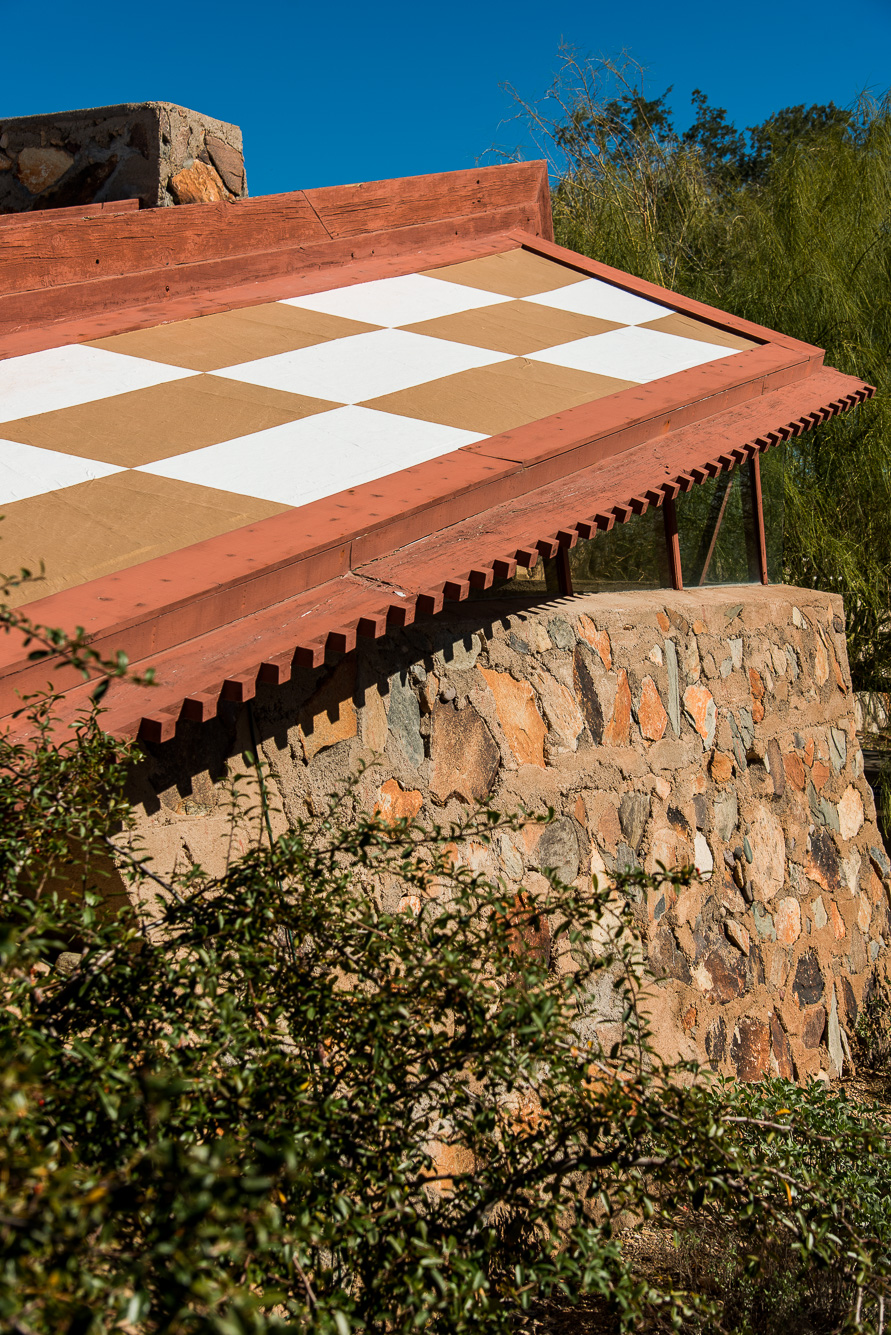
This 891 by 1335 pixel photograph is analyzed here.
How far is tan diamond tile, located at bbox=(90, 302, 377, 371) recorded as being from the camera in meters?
3.37

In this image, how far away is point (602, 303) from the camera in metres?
4.49

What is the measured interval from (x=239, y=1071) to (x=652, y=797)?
8.02 ft

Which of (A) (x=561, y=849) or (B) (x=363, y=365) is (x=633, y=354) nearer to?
(B) (x=363, y=365)

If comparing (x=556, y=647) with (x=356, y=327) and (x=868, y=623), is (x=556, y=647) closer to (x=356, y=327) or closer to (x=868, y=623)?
(x=356, y=327)

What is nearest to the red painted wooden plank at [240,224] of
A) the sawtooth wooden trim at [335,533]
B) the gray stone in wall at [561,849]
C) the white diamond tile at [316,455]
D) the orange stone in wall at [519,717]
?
the white diamond tile at [316,455]

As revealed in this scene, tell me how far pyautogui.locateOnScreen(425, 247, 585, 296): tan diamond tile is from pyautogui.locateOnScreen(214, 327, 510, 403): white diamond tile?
888 mm

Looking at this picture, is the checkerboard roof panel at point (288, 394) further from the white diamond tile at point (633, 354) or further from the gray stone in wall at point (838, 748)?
the gray stone in wall at point (838, 748)

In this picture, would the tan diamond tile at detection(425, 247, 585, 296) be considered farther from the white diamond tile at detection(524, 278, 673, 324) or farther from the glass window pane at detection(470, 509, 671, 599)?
the glass window pane at detection(470, 509, 671, 599)

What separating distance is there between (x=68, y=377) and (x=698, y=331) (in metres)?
2.52

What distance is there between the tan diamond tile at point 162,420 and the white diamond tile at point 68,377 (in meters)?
0.05

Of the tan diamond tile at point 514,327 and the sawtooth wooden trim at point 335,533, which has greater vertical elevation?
the tan diamond tile at point 514,327

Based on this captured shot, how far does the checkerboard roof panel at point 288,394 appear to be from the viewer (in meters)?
2.47

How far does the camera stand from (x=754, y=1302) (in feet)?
9.26

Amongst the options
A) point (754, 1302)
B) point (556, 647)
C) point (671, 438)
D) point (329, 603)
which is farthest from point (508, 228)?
point (754, 1302)
